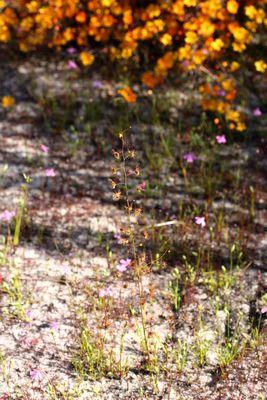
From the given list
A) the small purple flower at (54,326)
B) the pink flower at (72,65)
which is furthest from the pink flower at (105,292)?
the pink flower at (72,65)

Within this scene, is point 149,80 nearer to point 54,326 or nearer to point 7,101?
point 7,101

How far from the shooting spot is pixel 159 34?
6094 millimetres

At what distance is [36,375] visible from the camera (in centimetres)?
327

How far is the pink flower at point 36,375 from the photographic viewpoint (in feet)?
10.7

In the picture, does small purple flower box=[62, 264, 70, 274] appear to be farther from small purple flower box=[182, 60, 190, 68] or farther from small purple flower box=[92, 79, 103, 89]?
small purple flower box=[182, 60, 190, 68]

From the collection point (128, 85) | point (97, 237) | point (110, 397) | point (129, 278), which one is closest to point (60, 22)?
point (128, 85)

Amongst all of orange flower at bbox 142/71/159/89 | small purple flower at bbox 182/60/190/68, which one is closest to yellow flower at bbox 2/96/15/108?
orange flower at bbox 142/71/159/89

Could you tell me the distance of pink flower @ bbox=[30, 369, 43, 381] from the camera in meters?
3.27

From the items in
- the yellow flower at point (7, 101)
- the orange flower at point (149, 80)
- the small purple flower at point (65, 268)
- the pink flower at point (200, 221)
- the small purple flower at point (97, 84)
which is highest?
the orange flower at point (149, 80)

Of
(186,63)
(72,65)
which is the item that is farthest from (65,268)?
(72,65)

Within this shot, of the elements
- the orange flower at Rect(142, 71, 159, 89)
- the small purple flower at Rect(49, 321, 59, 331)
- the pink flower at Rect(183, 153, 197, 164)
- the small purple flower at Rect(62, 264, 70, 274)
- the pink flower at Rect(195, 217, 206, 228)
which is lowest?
the small purple flower at Rect(49, 321, 59, 331)

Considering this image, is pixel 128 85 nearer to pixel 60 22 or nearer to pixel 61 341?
pixel 60 22

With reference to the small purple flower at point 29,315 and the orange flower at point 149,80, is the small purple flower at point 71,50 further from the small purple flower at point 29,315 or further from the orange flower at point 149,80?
the small purple flower at point 29,315

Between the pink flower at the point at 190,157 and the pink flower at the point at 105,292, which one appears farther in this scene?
the pink flower at the point at 190,157
